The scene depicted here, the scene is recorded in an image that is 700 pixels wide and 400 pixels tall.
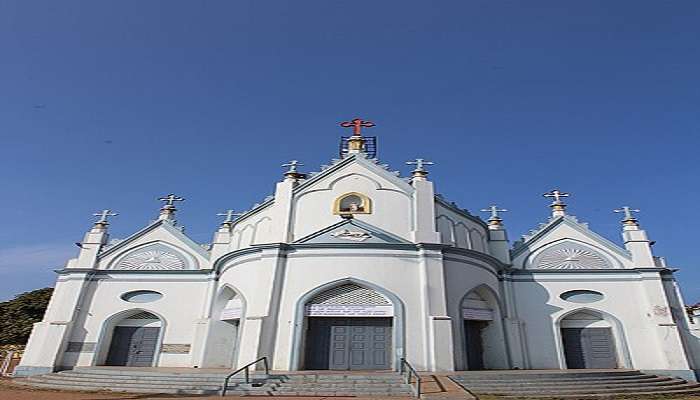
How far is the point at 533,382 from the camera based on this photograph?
1405cm

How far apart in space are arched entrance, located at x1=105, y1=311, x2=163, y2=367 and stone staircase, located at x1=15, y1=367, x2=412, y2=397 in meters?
5.85

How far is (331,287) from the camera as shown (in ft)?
57.7

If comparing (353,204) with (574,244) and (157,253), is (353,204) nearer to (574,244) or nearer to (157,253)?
(157,253)

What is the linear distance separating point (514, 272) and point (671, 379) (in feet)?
25.4

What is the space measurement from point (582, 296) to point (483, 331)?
6044mm

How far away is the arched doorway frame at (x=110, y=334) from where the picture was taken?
21.4 m

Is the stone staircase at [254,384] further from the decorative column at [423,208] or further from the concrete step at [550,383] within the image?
the decorative column at [423,208]

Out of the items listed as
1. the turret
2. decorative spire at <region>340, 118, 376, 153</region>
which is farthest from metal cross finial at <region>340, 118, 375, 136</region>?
the turret

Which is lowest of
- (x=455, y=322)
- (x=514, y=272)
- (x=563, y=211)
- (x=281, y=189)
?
(x=455, y=322)

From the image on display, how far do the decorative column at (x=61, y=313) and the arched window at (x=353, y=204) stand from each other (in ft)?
48.5

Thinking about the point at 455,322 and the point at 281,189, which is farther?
the point at 281,189

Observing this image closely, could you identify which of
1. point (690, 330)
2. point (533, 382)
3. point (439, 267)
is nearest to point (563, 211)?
point (690, 330)

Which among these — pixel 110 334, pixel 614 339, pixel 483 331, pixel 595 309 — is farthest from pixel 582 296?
pixel 110 334

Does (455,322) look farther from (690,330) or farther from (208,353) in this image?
(690,330)
